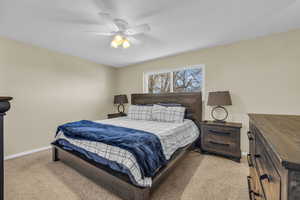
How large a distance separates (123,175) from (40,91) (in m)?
2.85

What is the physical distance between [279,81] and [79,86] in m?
4.51

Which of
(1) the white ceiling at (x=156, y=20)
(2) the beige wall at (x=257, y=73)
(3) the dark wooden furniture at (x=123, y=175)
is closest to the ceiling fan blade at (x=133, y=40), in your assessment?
(1) the white ceiling at (x=156, y=20)

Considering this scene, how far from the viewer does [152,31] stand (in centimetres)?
233

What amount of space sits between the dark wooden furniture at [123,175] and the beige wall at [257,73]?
34 cm

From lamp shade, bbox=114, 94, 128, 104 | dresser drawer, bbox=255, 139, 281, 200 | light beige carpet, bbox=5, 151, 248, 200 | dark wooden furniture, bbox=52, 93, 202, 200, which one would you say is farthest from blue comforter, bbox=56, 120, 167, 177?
lamp shade, bbox=114, 94, 128, 104

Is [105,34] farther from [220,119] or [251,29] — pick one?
[220,119]

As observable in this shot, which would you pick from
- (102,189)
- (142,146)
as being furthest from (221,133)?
(102,189)

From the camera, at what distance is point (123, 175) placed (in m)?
1.50

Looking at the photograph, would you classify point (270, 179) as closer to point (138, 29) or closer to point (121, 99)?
point (138, 29)

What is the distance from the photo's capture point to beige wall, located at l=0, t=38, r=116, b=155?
261 centimetres

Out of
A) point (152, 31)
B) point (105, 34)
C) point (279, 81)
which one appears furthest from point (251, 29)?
point (105, 34)

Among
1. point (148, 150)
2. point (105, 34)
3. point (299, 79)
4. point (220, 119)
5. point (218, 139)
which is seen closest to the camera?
point (148, 150)

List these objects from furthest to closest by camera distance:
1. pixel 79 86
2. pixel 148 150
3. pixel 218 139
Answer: pixel 79 86 < pixel 218 139 < pixel 148 150

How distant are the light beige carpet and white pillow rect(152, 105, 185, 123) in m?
0.85
